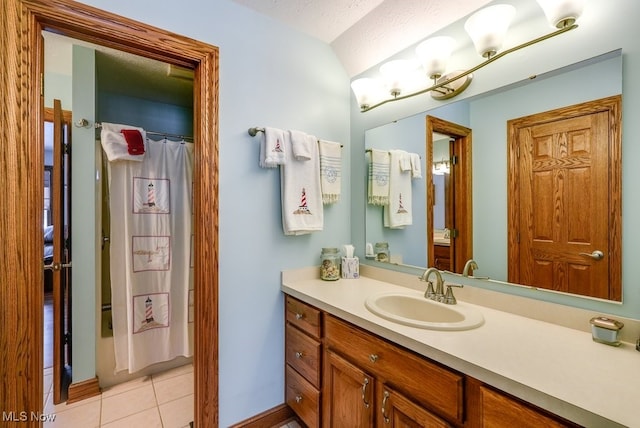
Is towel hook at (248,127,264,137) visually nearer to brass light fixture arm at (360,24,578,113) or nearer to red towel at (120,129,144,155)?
brass light fixture arm at (360,24,578,113)

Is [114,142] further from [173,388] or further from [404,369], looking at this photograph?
[404,369]

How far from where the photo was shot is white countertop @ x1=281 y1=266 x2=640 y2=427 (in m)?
0.66

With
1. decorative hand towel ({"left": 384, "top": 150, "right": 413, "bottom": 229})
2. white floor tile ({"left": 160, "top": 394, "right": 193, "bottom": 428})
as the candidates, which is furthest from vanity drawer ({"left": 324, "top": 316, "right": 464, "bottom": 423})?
white floor tile ({"left": 160, "top": 394, "right": 193, "bottom": 428})

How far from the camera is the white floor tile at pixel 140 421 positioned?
5.56ft

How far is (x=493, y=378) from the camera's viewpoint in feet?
2.56

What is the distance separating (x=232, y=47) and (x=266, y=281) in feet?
4.18

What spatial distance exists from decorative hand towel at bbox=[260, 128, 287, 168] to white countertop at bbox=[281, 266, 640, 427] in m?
0.82

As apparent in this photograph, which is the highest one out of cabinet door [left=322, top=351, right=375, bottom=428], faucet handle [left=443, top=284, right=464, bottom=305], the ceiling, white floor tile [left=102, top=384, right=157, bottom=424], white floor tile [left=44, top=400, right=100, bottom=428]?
the ceiling

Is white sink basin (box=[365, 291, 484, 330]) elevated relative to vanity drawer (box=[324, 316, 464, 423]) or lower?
elevated

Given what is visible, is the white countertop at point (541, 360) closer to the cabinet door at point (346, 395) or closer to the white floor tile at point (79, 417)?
the cabinet door at point (346, 395)

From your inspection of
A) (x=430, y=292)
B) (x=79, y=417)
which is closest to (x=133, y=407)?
(x=79, y=417)

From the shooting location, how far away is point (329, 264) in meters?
1.79

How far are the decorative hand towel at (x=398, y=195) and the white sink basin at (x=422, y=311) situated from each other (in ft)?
1.45

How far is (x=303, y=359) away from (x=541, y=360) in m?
1.08
